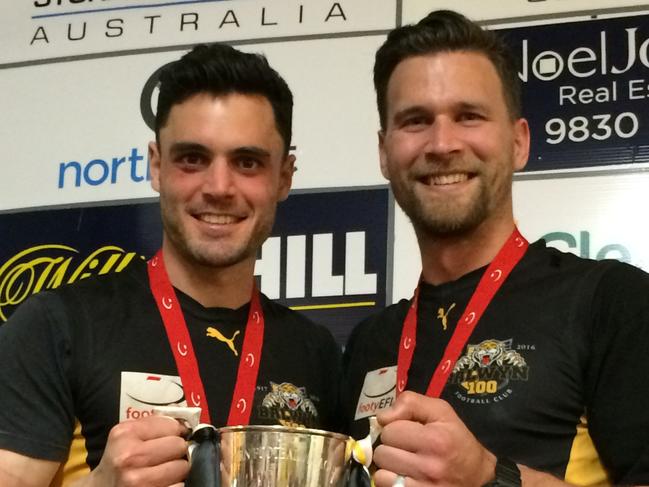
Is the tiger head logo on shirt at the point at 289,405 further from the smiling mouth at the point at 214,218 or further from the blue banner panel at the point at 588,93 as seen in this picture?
the blue banner panel at the point at 588,93

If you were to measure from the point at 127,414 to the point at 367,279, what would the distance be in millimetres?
869

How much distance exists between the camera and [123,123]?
267cm

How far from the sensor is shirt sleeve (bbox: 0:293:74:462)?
1597 mm

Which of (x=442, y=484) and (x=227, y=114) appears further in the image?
(x=227, y=114)

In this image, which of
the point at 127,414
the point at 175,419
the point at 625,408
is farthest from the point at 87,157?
the point at 625,408

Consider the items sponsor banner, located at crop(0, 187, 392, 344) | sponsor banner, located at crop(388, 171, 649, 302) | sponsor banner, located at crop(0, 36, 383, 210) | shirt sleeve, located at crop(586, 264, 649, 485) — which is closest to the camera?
shirt sleeve, located at crop(586, 264, 649, 485)

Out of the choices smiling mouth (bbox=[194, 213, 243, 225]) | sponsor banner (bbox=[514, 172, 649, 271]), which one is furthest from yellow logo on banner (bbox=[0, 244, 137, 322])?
sponsor banner (bbox=[514, 172, 649, 271])

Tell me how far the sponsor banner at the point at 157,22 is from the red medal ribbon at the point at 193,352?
978mm

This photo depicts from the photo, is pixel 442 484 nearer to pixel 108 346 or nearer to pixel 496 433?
pixel 496 433

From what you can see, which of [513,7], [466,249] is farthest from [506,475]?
[513,7]

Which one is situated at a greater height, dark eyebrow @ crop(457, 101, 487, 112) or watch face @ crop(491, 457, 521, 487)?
dark eyebrow @ crop(457, 101, 487, 112)

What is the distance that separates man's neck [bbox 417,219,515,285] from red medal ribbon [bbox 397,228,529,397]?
0.03 meters

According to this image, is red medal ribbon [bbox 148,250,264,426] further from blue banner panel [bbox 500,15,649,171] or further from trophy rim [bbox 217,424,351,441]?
blue banner panel [bbox 500,15,649,171]

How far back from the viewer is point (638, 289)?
1.51 m
